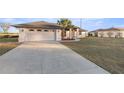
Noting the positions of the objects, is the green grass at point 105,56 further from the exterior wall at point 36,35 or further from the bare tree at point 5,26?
the exterior wall at point 36,35

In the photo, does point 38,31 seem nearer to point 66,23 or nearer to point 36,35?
point 36,35

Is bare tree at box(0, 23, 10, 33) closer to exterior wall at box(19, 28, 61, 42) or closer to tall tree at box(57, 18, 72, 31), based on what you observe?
exterior wall at box(19, 28, 61, 42)

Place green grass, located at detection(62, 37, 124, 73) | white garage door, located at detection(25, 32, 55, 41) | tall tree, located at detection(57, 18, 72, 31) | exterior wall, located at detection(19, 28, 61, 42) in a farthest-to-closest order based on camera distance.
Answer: tall tree, located at detection(57, 18, 72, 31) < white garage door, located at detection(25, 32, 55, 41) < exterior wall, located at detection(19, 28, 61, 42) < green grass, located at detection(62, 37, 124, 73)

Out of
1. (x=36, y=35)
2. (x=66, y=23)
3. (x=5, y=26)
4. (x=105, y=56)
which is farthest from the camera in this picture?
(x=66, y=23)

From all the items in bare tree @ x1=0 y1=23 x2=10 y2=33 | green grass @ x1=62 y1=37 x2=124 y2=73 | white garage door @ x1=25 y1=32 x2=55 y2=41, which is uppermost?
bare tree @ x1=0 y1=23 x2=10 y2=33

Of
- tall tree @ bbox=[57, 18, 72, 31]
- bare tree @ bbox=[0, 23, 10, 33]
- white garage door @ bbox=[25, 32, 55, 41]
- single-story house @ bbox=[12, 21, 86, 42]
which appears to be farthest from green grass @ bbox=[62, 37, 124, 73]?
tall tree @ bbox=[57, 18, 72, 31]

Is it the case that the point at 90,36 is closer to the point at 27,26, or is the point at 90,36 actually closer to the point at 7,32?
the point at 27,26

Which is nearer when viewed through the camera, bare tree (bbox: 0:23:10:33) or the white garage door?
bare tree (bbox: 0:23:10:33)

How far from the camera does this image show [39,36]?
1069 inches

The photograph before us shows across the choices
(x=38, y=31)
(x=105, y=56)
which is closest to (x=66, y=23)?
(x=38, y=31)

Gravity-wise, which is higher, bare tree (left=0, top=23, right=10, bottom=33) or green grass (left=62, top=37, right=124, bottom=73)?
bare tree (left=0, top=23, right=10, bottom=33)

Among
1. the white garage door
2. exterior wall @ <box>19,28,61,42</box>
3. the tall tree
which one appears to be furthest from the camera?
the tall tree

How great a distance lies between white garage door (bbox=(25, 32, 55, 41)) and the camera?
26.4 metres

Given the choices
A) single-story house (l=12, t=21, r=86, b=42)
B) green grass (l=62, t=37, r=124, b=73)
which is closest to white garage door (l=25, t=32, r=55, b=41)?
single-story house (l=12, t=21, r=86, b=42)
